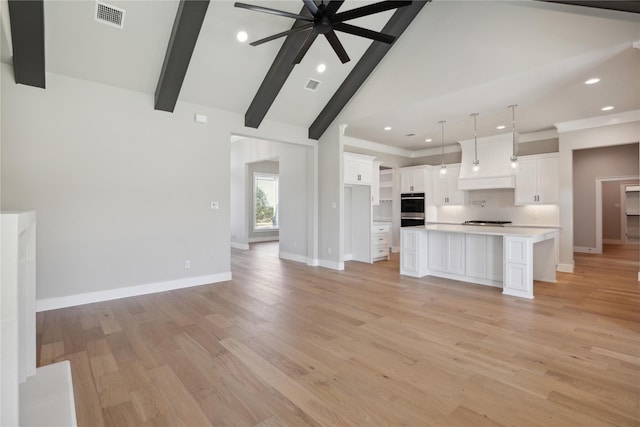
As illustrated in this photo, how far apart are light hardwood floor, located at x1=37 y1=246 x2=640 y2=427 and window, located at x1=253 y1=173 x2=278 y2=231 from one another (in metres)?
6.41

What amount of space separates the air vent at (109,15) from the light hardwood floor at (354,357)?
341cm

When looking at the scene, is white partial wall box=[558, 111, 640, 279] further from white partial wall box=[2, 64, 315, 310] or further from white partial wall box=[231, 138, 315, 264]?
white partial wall box=[2, 64, 315, 310]

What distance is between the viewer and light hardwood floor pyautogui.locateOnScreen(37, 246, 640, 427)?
192cm

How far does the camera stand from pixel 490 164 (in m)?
7.02

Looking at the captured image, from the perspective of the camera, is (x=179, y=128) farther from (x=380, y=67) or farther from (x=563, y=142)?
(x=563, y=142)

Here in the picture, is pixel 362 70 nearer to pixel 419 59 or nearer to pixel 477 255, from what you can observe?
pixel 419 59

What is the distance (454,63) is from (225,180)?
3974mm

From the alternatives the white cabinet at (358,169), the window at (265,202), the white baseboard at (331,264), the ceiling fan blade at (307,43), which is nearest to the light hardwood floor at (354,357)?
the white baseboard at (331,264)

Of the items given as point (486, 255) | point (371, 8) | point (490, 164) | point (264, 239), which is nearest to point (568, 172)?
point (490, 164)

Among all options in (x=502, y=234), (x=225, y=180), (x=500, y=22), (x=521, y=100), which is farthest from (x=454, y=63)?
(x=225, y=180)

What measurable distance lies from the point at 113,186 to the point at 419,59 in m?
4.88

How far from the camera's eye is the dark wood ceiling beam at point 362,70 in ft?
15.4

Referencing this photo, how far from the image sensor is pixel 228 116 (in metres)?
5.30

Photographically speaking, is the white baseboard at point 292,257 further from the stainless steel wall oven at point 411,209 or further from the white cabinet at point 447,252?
the stainless steel wall oven at point 411,209
